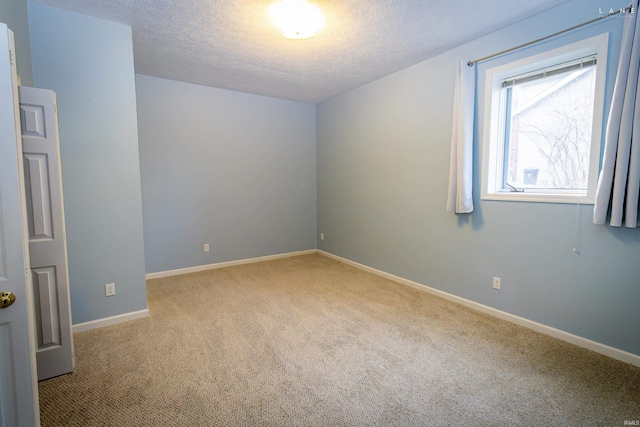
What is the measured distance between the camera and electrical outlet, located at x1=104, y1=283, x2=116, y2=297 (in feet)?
8.77

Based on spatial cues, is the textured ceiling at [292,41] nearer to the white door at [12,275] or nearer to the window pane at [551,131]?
the window pane at [551,131]

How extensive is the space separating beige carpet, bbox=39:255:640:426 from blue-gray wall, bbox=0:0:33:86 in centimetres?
209

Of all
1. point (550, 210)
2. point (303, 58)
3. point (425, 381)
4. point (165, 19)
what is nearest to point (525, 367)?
point (425, 381)

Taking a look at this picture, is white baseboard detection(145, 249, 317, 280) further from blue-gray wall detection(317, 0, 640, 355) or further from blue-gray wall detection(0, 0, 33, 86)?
blue-gray wall detection(0, 0, 33, 86)

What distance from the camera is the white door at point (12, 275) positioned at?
110 cm

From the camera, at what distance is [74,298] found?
255 cm

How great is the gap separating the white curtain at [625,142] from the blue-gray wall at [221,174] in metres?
3.95

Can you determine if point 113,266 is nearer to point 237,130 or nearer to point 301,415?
point 301,415

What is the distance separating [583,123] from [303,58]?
8.67 ft

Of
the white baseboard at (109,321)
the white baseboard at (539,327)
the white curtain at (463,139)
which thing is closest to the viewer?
the white baseboard at (539,327)

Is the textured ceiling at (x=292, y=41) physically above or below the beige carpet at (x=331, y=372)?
above

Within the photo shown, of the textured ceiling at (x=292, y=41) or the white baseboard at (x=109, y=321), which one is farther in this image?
the white baseboard at (x=109, y=321)

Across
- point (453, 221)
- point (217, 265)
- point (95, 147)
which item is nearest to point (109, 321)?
point (95, 147)

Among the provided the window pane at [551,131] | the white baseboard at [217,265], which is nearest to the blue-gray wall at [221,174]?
the white baseboard at [217,265]
